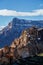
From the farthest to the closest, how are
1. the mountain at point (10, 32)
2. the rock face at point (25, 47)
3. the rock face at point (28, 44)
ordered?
the mountain at point (10, 32) → the rock face at point (28, 44) → the rock face at point (25, 47)

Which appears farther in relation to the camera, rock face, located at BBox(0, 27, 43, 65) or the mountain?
the mountain

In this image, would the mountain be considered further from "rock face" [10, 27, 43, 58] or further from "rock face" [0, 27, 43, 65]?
"rock face" [0, 27, 43, 65]

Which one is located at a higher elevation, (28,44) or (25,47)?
(28,44)

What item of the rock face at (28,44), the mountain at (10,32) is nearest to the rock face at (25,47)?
the rock face at (28,44)

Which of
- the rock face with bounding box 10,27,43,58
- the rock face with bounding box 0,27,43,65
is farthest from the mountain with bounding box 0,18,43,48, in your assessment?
the rock face with bounding box 0,27,43,65

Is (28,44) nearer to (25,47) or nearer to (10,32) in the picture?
(25,47)

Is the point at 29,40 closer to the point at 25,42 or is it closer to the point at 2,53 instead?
the point at 25,42

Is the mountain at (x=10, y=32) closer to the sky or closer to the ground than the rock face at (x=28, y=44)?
closer to the sky

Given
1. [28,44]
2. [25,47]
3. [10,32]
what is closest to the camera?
[25,47]

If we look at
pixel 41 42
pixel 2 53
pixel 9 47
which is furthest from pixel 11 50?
pixel 41 42

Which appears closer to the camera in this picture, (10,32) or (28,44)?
(28,44)

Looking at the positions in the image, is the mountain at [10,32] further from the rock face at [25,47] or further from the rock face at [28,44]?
the rock face at [25,47]

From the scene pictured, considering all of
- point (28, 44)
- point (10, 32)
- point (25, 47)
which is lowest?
point (25, 47)

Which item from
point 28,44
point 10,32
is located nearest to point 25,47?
point 28,44
